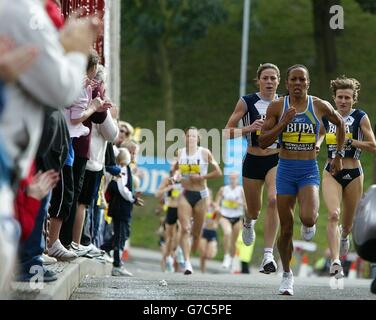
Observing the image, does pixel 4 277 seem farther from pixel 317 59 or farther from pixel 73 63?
pixel 317 59

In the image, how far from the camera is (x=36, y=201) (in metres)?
7.87

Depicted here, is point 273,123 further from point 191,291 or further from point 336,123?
point 191,291

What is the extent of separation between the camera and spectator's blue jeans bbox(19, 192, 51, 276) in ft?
31.6

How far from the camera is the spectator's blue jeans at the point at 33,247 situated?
9641 mm

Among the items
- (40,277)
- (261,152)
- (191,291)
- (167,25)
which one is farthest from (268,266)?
(167,25)

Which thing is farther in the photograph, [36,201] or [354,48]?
[354,48]

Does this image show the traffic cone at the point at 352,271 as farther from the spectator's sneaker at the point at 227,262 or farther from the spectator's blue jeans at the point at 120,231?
the spectator's blue jeans at the point at 120,231

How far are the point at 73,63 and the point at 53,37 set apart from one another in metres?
0.16

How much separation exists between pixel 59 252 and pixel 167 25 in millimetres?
39470

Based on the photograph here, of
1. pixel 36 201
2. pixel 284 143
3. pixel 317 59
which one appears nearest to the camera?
pixel 36 201

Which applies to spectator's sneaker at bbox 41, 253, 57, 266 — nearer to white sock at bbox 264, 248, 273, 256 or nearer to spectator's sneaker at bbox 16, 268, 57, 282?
spectator's sneaker at bbox 16, 268, 57, 282

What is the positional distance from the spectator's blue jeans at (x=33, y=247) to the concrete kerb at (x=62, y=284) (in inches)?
5.2

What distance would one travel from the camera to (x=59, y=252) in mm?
12906

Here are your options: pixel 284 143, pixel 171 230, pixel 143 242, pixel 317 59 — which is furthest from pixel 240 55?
pixel 284 143
